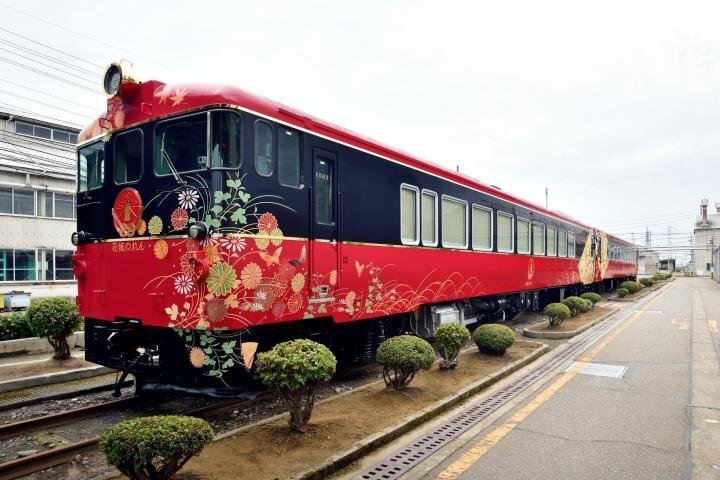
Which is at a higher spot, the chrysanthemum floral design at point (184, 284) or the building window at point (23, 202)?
the building window at point (23, 202)

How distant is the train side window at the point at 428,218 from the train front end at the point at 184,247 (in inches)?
134

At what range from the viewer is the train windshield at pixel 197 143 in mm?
5273

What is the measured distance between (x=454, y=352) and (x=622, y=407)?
234 centimetres

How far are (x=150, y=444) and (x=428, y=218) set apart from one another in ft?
21.2

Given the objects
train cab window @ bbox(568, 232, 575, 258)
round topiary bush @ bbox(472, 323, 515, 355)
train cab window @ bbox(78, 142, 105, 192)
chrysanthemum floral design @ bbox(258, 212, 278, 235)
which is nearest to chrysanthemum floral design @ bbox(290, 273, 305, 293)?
chrysanthemum floral design @ bbox(258, 212, 278, 235)

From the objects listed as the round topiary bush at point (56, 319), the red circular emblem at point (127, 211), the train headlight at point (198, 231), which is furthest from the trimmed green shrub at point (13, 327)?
the train headlight at point (198, 231)

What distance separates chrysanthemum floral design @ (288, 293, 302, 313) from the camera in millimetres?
5754

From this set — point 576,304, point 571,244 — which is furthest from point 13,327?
point 571,244

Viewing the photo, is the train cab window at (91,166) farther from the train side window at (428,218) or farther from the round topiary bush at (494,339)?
the round topiary bush at (494,339)

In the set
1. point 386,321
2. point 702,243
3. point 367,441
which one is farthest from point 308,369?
point 702,243

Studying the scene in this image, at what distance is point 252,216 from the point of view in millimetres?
5359

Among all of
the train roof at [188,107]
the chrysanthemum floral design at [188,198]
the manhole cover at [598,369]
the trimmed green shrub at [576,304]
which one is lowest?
the manhole cover at [598,369]

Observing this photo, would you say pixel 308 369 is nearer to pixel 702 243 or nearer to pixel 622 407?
pixel 622 407

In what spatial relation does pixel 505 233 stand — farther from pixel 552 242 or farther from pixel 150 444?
pixel 150 444
